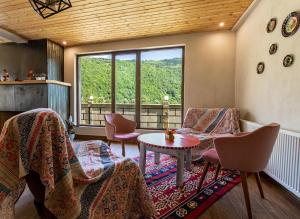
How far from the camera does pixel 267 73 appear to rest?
2.62m

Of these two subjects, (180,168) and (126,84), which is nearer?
(180,168)

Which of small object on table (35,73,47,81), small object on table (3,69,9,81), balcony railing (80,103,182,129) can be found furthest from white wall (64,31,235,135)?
small object on table (3,69,9,81)

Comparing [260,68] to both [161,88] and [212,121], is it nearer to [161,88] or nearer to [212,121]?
[212,121]

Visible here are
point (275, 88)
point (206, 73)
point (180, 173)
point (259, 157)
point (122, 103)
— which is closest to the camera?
point (259, 157)

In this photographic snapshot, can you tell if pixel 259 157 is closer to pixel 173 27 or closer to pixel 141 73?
pixel 173 27

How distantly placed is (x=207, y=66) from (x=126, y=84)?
1986 millimetres

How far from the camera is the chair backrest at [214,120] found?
3.32 metres

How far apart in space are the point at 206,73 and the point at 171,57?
924 millimetres

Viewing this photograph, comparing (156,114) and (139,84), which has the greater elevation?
(139,84)

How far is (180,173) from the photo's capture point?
2.17 meters

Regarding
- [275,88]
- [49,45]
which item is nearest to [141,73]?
[49,45]

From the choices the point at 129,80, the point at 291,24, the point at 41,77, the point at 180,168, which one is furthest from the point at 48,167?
the point at 41,77

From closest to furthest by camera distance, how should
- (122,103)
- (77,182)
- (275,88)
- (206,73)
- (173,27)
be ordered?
(77,182) → (275,88) → (173,27) → (206,73) → (122,103)

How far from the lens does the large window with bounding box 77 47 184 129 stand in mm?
4477
